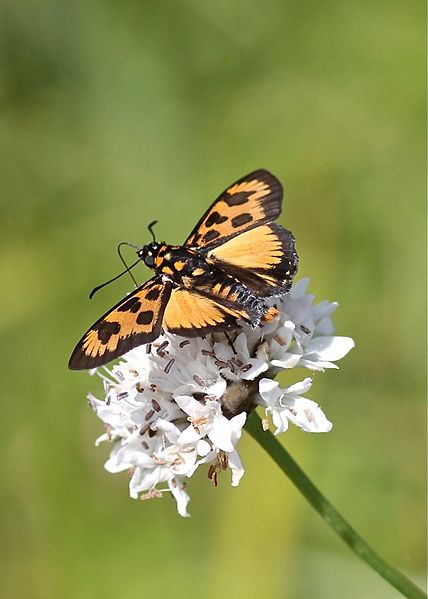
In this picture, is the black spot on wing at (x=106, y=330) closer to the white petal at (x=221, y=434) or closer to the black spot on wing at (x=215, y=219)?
the white petal at (x=221, y=434)

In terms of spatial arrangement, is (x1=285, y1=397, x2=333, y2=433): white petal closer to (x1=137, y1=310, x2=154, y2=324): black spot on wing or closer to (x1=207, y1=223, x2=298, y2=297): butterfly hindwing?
(x1=207, y1=223, x2=298, y2=297): butterfly hindwing

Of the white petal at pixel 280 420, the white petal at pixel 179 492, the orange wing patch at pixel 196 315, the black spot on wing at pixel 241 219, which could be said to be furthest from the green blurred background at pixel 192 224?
the orange wing patch at pixel 196 315

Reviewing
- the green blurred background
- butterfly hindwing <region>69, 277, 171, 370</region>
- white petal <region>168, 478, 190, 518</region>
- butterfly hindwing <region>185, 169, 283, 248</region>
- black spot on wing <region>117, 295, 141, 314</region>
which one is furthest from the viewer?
the green blurred background

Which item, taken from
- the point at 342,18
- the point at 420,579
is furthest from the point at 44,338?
the point at 342,18

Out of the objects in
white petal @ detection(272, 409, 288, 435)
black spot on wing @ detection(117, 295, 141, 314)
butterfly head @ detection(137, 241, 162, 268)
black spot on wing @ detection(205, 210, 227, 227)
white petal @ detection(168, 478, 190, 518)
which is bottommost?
white petal @ detection(168, 478, 190, 518)

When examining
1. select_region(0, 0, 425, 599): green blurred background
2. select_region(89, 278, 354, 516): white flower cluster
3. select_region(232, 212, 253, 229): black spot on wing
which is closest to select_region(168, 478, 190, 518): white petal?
select_region(89, 278, 354, 516): white flower cluster

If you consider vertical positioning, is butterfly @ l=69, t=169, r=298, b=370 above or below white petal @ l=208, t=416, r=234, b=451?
above
